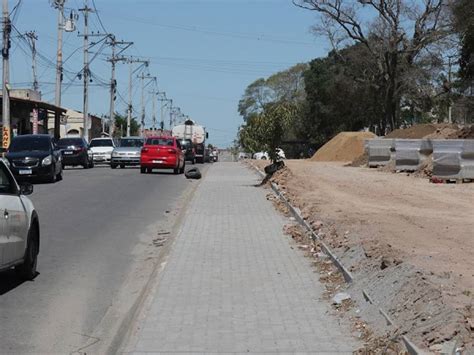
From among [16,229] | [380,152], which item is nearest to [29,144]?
[380,152]

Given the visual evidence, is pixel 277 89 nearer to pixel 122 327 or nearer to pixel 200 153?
pixel 200 153

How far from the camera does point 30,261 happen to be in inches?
396

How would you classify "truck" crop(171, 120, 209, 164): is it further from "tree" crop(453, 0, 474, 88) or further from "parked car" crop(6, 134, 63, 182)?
"parked car" crop(6, 134, 63, 182)

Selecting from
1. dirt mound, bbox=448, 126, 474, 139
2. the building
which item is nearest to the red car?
dirt mound, bbox=448, 126, 474, 139

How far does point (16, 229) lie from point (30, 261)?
2.91 feet

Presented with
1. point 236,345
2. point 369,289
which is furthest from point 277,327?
point 369,289

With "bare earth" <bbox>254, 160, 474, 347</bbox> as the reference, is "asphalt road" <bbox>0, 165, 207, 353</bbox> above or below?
below

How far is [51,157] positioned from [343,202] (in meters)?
13.2

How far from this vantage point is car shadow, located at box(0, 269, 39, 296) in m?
9.52

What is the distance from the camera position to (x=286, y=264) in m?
11.2

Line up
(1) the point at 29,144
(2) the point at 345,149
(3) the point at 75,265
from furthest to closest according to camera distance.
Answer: (2) the point at 345,149 → (1) the point at 29,144 → (3) the point at 75,265

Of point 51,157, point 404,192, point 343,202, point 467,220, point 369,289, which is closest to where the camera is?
point 369,289

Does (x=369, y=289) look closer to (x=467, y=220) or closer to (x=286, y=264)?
(x=286, y=264)

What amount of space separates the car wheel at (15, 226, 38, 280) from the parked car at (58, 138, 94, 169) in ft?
98.3
